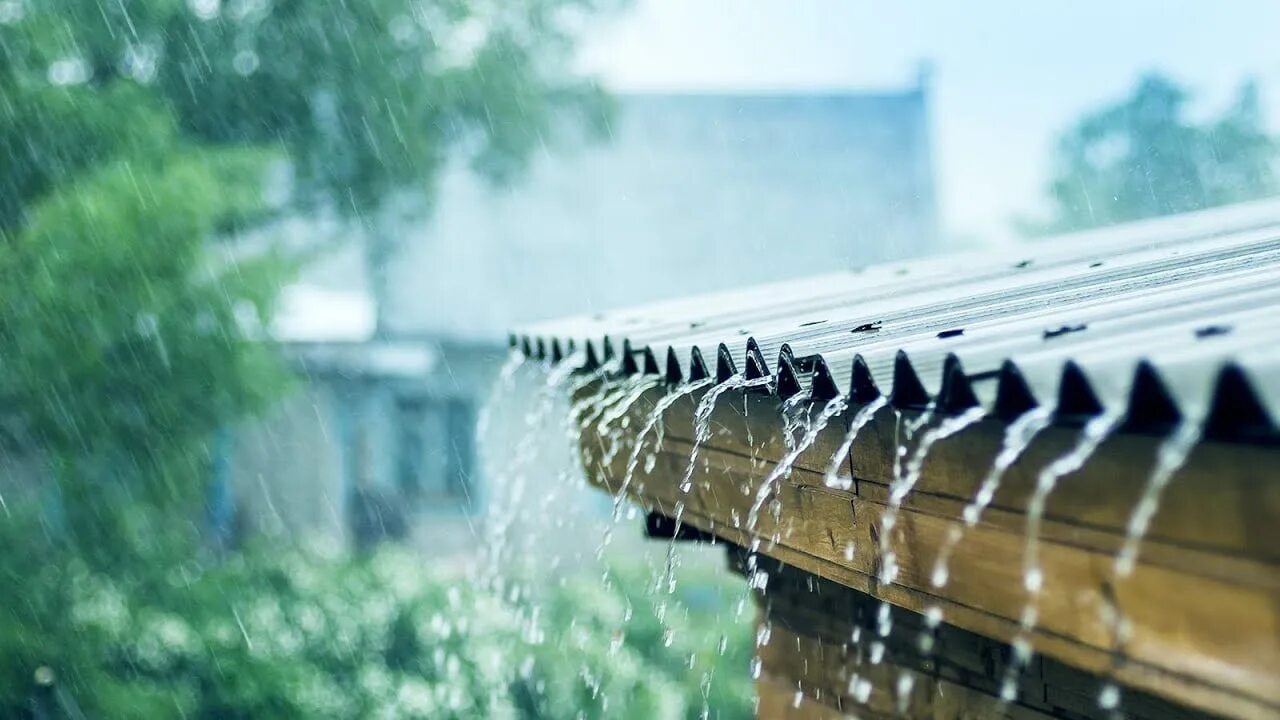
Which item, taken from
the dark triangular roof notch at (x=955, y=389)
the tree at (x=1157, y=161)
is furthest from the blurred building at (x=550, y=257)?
the dark triangular roof notch at (x=955, y=389)

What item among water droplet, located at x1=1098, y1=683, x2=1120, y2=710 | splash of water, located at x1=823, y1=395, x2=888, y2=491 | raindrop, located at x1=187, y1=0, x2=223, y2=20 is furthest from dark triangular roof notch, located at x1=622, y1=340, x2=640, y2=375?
raindrop, located at x1=187, y1=0, x2=223, y2=20

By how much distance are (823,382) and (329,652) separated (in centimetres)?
703

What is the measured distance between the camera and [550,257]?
16.3 m

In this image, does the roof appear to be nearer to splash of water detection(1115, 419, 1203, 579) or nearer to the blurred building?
the blurred building

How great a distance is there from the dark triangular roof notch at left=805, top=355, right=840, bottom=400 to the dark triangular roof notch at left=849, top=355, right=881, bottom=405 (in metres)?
0.06

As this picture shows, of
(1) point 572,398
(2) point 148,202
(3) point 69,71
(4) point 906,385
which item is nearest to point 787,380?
(4) point 906,385

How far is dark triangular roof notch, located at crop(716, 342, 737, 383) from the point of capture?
227cm

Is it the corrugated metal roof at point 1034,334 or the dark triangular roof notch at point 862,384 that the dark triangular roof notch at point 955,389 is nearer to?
the corrugated metal roof at point 1034,334

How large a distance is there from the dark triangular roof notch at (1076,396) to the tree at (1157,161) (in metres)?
25.1

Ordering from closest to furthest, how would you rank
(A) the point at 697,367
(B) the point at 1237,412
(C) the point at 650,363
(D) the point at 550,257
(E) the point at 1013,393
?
(B) the point at 1237,412
(E) the point at 1013,393
(A) the point at 697,367
(C) the point at 650,363
(D) the point at 550,257

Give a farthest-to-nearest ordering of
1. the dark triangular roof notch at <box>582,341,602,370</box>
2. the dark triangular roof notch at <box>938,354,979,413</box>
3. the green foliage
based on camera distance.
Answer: the green foliage → the dark triangular roof notch at <box>582,341,602,370</box> → the dark triangular roof notch at <box>938,354,979,413</box>

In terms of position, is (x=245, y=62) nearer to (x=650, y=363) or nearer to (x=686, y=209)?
(x=686, y=209)

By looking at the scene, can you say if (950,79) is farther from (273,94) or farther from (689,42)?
(273,94)

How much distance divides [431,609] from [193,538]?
90.6 inches
